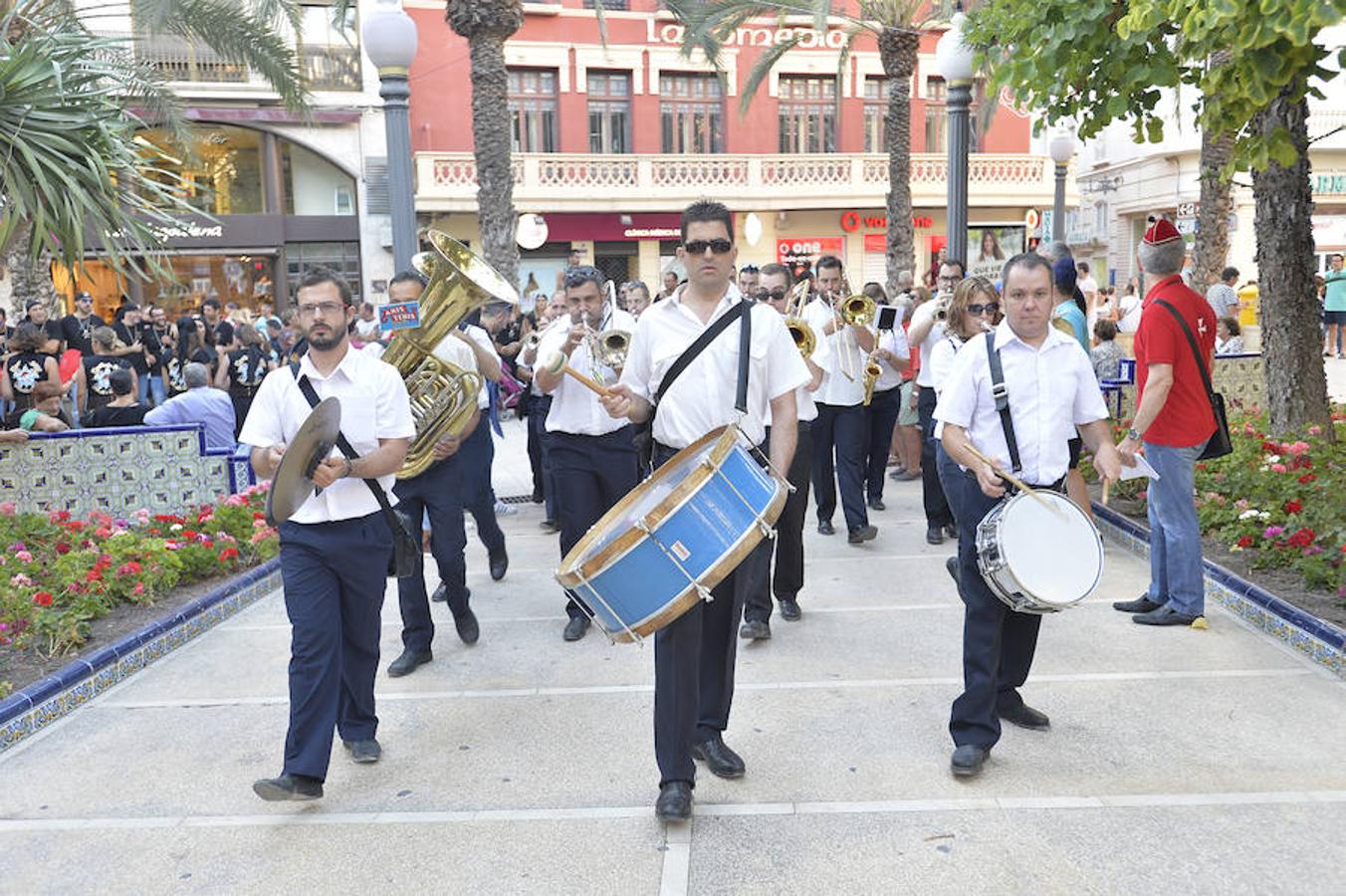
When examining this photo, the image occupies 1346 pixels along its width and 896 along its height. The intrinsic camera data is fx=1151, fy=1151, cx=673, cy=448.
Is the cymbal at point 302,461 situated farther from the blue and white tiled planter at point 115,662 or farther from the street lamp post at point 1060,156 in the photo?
the street lamp post at point 1060,156

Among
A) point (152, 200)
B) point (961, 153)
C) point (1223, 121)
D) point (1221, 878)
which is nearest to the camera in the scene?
point (1221, 878)

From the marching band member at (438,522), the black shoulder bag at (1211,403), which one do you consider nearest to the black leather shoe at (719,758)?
the marching band member at (438,522)

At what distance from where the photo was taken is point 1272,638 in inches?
236

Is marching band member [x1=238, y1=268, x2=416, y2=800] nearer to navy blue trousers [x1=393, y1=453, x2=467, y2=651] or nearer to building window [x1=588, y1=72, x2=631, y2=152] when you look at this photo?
navy blue trousers [x1=393, y1=453, x2=467, y2=651]

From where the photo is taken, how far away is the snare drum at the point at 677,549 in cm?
375

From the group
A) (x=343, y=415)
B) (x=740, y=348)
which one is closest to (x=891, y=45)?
(x=740, y=348)

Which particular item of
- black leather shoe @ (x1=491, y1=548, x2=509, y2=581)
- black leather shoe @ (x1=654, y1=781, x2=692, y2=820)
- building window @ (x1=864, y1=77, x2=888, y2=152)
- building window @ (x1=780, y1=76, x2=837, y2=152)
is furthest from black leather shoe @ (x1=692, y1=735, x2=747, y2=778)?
building window @ (x1=864, y1=77, x2=888, y2=152)

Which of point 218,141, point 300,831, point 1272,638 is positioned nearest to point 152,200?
point 300,831

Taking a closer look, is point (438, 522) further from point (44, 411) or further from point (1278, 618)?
point (44, 411)

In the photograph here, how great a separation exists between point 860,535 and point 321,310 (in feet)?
16.7

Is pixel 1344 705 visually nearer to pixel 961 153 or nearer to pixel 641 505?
pixel 641 505

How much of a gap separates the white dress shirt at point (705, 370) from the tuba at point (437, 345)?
1.51m

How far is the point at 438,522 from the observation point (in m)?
6.31

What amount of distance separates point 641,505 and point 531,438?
6.61m
